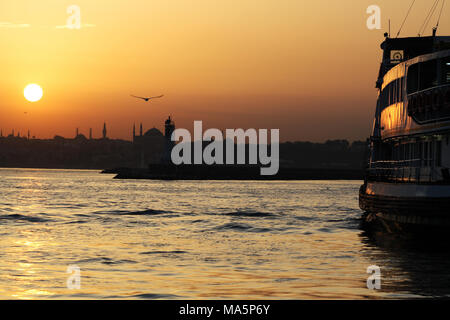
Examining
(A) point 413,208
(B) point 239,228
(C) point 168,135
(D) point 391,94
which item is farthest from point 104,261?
(C) point 168,135

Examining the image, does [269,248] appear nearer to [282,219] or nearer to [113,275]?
[113,275]

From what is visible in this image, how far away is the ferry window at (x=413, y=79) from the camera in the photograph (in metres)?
27.7

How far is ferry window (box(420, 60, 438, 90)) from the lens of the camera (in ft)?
87.6

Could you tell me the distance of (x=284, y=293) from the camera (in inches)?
606

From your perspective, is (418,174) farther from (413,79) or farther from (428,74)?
(413,79)

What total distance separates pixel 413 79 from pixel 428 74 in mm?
1009

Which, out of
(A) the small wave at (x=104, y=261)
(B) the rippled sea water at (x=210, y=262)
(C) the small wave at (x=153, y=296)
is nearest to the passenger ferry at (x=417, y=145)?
(B) the rippled sea water at (x=210, y=262)

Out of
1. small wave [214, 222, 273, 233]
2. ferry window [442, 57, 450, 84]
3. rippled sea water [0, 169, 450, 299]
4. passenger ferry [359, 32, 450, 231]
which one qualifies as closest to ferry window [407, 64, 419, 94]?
passenger ferry [359, 32, 450, 231]

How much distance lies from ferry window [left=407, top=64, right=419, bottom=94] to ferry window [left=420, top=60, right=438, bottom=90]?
60cm

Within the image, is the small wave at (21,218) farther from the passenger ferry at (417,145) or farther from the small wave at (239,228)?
the passenger ferry at (417,145)

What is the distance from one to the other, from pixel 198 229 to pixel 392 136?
12.0 meters

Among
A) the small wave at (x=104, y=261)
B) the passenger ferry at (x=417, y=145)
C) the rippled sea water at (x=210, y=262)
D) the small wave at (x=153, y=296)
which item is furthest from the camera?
the passenger ferry at (x=417, y=145)

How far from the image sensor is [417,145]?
28.7 metres
